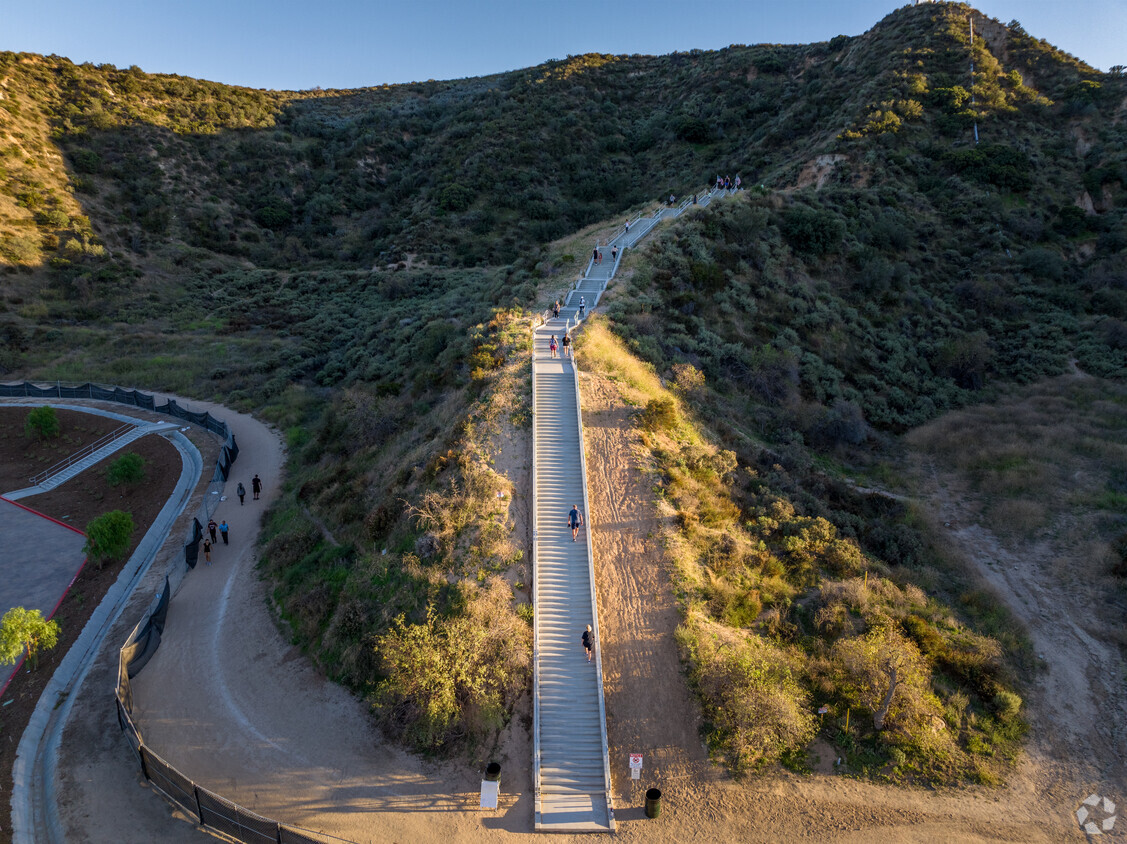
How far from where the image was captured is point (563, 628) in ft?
52.0

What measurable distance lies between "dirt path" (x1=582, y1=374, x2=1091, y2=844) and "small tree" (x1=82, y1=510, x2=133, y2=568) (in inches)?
678

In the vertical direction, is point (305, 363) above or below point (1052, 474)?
above

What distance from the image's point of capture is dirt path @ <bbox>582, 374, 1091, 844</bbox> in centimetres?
1247

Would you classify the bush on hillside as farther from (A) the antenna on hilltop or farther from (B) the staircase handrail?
(A) the antenna on hilltop

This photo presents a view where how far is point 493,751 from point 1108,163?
63.4m

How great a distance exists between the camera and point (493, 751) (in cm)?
1384

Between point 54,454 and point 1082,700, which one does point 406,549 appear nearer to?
point 1082,700

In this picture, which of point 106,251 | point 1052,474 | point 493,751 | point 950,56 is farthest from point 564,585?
point 950,56

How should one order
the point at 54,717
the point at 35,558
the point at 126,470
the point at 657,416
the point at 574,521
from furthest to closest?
the point at 126,470
the point at 657,416
the point at 35,558
the point at 574,521
the point at 54,717

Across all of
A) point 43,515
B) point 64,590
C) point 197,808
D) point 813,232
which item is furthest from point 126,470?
point 813,232

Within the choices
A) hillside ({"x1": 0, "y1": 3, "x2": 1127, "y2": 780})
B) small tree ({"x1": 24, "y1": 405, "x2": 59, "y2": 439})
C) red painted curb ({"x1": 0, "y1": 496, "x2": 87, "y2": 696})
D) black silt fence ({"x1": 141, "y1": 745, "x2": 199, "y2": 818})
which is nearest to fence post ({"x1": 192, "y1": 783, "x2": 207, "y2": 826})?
black silt fence ({"x1": 141, "y1": 745, "x2": 199, "y2": 818})

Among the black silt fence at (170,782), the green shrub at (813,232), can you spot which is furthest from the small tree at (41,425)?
the green shrub at (813,232)

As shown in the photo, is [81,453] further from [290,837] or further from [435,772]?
[435,772]

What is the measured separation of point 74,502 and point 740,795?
2757cm
